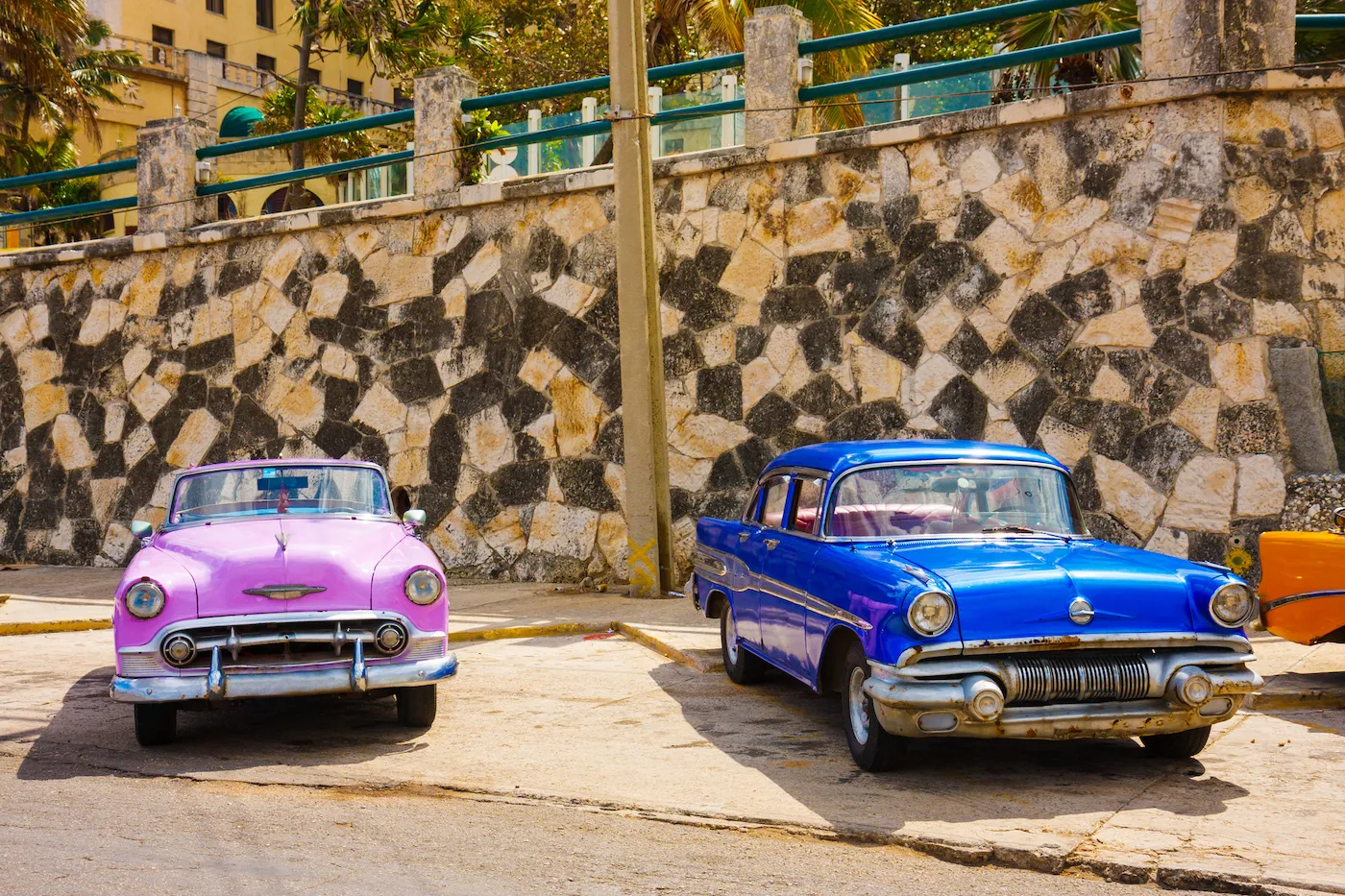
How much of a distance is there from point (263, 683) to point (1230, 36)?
8398 mm

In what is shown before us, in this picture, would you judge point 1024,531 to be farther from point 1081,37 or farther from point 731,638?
point 1081,37

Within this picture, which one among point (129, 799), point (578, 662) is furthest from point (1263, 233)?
point (129, 799)

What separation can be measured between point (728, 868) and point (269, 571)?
313 centimetres

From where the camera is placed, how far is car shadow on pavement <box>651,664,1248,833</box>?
5555 mm

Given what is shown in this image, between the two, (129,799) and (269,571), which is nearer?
(129,799)

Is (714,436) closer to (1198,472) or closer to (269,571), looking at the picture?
(1198,472)

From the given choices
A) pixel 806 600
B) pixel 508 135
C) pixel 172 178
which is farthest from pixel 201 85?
pixel 806 600

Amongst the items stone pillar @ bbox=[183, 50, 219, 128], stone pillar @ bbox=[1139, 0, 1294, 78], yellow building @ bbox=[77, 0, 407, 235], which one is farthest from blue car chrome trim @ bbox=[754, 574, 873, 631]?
stone pillar @ bbox=[183, 50, 219, 128]

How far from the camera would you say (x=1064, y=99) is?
11.0m

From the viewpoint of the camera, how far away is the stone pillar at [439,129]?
1438 cm

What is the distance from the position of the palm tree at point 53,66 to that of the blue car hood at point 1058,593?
23.0 metres

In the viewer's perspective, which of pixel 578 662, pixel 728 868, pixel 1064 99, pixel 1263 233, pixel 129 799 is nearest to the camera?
pixel 728 868

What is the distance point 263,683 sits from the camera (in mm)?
6617

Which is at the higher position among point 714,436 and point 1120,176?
point 1120,176
